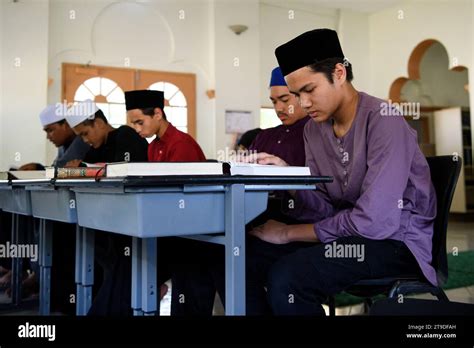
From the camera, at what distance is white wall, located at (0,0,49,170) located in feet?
A: 15.2

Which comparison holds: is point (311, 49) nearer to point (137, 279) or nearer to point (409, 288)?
point (409, 288)

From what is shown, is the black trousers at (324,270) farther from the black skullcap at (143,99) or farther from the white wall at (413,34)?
the white wall at (413,34)

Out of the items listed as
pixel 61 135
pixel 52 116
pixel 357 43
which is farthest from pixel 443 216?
pixel 357 43

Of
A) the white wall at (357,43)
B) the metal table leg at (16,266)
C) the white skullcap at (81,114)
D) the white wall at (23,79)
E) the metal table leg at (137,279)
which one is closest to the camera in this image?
the metal table leg at (137,279)

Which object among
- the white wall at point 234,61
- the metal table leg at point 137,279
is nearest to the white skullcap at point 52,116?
the metal table leg at point 137,279

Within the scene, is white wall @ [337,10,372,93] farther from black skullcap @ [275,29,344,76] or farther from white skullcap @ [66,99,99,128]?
black skullcap @ [275,29,344,76]

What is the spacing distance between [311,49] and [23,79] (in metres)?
4.27

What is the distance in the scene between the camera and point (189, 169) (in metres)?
0.88

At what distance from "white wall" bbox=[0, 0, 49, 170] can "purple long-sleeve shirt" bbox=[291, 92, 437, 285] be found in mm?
4127

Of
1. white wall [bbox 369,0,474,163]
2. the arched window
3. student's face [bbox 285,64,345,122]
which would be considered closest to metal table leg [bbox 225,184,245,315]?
student's face [bbox 285,64,345,122]

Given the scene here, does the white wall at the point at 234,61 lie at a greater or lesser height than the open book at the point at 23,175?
greater

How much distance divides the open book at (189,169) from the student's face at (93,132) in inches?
67.4

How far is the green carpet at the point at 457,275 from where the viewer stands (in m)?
2.07

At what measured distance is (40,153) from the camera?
4.80m
